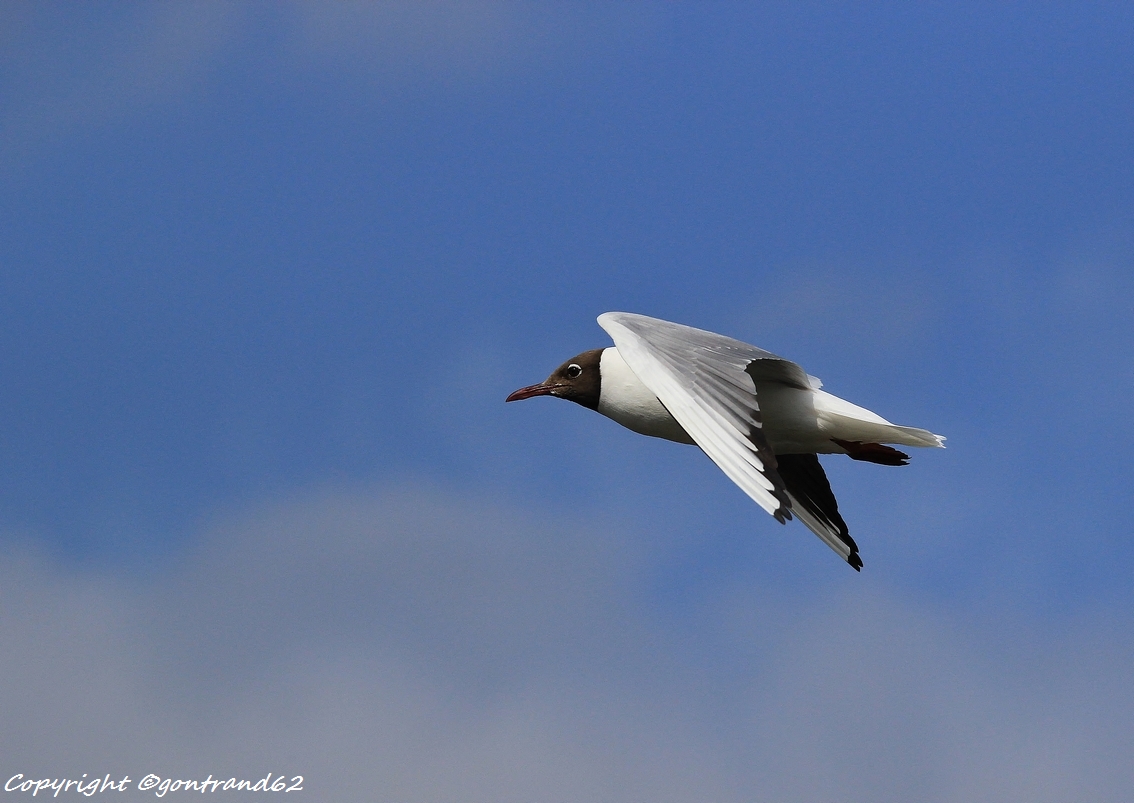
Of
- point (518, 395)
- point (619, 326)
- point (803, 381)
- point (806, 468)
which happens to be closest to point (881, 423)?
point (803, 381)

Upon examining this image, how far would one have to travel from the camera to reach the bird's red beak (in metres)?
10.8

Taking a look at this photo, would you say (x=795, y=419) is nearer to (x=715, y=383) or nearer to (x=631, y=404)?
(x=631, y=404)

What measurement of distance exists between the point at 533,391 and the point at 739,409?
3402 mm

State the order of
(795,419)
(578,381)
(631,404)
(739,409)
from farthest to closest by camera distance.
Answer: (578,381) → (631,404) → (795,419) → (739,409)

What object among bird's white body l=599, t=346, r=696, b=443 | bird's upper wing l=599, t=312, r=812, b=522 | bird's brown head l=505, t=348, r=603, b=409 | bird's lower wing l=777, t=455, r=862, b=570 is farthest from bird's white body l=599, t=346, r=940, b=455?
bird's lower wing l=777, t=455, r=862, b=570

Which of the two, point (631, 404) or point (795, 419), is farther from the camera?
point (631, 404)

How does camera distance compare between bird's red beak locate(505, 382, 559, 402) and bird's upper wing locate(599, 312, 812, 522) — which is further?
bird's red beak locate(505, 382, 559, 402)

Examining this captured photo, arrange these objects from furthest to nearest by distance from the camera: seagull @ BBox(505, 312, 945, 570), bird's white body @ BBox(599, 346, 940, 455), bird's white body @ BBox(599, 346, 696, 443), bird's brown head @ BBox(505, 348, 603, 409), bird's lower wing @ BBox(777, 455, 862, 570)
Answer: bird's lower wing @ BBox(777, 455, 862, 570) < bird's brown head @ BBox(505, 348, 603, 409) < bird's white body @ BBox(599, 346, 696, 443) < bird's white body @ BBox(599, 346, 940, 455) < seagull @ BBox(505, 312, 945, 570)

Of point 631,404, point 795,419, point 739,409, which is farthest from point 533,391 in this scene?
point 739,409

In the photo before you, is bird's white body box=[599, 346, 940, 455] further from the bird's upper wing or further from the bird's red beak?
the bird's red beak

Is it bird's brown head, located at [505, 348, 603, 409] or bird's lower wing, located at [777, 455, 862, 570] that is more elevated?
bird's brown head, located at [505, 348, 603, 409]

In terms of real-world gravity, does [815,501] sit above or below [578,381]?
below

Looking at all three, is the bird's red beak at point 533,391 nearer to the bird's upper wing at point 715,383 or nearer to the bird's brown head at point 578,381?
the bird's brown head at point 578,381

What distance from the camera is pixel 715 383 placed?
317 inches
